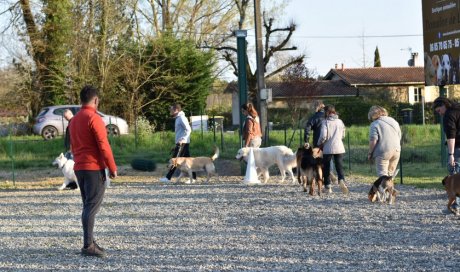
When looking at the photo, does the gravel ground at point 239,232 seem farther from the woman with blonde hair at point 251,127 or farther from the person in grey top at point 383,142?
the woman with blonde hair at point 251,127

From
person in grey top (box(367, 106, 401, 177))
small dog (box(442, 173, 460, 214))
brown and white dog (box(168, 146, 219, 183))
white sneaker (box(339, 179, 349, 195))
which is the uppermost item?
person in grey top (box(367, 106, 401, 177))

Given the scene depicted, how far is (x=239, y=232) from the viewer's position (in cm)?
966

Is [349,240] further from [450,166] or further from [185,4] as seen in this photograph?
[185,4]

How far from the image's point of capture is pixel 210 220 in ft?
35.9

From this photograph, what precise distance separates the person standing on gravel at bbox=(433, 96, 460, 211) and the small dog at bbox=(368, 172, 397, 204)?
1.14m

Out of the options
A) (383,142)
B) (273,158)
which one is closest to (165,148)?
(273,158)

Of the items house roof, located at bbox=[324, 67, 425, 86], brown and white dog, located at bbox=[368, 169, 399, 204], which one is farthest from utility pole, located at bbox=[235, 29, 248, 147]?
house roof, located at bbox=[324, 67, 425, 86]

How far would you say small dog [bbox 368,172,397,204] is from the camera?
11578 mm

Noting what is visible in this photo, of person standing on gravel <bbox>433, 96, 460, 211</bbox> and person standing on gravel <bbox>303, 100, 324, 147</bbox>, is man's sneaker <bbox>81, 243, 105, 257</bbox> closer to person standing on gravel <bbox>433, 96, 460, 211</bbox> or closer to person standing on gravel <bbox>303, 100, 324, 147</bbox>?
person standing on gravel <bbox>433, 96, 460, 211</bbox>

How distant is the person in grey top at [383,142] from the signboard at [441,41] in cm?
717

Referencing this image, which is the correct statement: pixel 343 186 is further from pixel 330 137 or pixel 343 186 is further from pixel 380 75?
pixel 380 75

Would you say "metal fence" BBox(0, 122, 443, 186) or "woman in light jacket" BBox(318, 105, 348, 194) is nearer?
"woman in light jacket" BBox(318, 105, 348, 194)

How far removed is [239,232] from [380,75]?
55.7 meters

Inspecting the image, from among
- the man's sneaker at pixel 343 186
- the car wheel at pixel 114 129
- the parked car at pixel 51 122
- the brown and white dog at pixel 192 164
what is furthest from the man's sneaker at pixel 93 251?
the parked car at pixel 51 122
